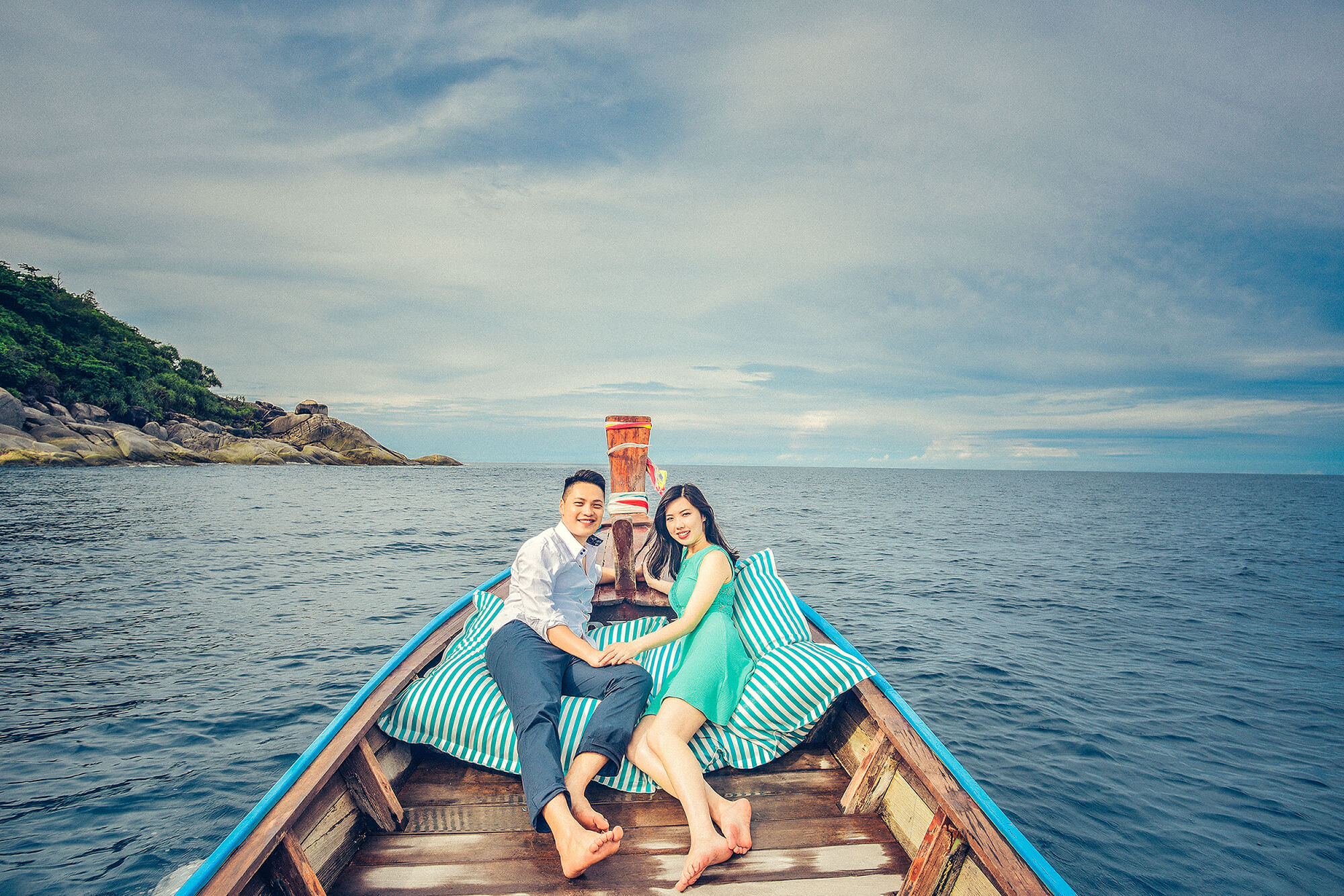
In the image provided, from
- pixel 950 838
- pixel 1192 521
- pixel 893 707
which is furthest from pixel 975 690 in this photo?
pixel 1192 521

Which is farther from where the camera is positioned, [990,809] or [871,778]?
[871,778]

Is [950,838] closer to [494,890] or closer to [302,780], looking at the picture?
[494,890]

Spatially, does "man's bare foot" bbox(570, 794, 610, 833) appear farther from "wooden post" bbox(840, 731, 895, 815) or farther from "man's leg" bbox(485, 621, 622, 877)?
"wooden post" bbox(840, 731, 895, 815)

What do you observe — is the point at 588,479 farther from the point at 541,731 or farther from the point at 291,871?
the point at 291,871

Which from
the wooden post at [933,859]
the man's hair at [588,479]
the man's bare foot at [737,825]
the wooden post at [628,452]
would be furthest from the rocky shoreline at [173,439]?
the wooden post at [933,859]

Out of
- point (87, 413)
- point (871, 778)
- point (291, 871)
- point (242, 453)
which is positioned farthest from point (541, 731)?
point (242, 453)

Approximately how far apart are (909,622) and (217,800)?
446 inches

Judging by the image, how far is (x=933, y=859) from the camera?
256cm

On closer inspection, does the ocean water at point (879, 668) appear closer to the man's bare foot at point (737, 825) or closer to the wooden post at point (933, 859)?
the wooden post at point (933, 859)

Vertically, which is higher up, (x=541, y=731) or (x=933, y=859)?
(x=541, y=731)

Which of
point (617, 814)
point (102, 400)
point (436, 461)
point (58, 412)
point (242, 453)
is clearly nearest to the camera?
point (617, 814)

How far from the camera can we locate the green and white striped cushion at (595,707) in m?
3.51

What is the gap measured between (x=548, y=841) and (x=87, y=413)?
69.0m

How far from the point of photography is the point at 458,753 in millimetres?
3523
